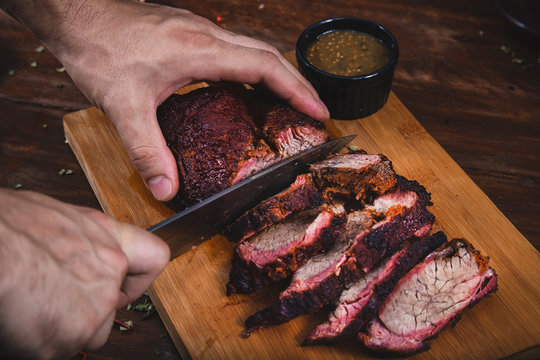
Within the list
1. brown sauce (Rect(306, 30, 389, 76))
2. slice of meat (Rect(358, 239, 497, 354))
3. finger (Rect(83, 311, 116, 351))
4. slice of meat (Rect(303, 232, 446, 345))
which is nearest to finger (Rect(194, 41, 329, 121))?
brown sauce (Rect(306, 30, 389, 76))

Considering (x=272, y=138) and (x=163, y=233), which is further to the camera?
(x=272, y=138)

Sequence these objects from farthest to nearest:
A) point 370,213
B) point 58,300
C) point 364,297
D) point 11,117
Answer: point 11,117 < point 370,213 < point 364,297 < point 58,300

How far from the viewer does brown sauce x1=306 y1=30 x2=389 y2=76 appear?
3232mm

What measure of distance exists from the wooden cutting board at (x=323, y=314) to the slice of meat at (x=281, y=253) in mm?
125

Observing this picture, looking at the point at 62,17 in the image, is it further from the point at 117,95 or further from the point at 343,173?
the point at 343,173

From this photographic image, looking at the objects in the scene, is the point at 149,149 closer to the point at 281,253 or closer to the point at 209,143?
the point at 209,143

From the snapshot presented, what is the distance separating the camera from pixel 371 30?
3.36 metres

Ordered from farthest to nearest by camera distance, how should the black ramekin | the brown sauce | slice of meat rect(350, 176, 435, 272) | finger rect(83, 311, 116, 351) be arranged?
the brown sauce < the black ramekin < slice of meat rect(350, 176, 435, 272) < finger rect(83, 311, 116, 351)

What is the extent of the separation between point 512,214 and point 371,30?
1619 mm

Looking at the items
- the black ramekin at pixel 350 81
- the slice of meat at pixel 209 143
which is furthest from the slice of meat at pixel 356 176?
the black ramekin at pixel 350 81

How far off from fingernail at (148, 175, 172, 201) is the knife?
223 mm

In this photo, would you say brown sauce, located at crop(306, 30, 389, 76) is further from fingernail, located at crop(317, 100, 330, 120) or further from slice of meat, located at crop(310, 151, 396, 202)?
slice of meat, located at crop(310, 151, 396, 202)

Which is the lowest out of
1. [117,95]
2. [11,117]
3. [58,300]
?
[11,117]

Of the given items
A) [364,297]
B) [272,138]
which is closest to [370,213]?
[364,297]
